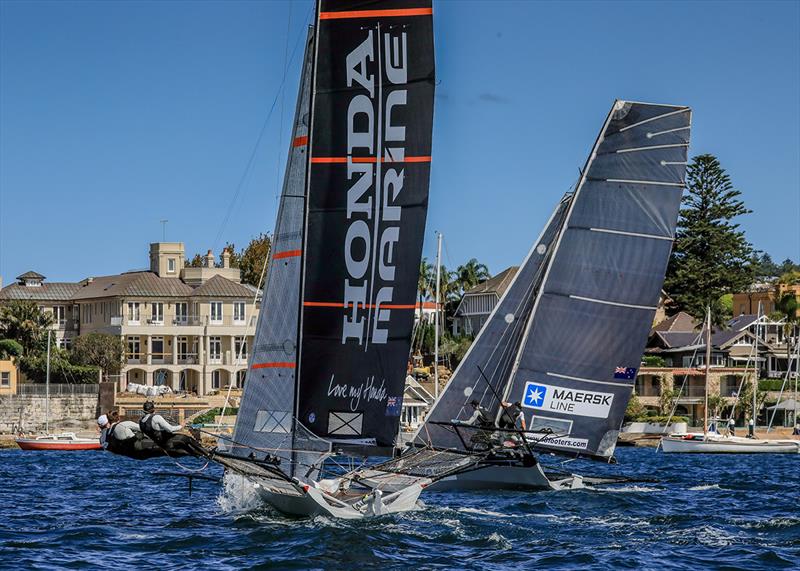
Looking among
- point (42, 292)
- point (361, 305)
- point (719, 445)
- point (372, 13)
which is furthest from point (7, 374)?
point (372, 13)

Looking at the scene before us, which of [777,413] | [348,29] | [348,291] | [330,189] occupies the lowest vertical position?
[777,413]

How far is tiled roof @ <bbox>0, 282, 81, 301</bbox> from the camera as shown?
98375 millimetres

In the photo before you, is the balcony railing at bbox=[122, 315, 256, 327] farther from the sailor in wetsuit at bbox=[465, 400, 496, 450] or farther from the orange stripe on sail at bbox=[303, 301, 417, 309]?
the orange stripe on sail at bbox=[303, 301, 417, 309]

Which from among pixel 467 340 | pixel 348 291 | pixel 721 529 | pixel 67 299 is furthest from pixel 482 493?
pixel 67 299

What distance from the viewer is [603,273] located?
28.7 metres

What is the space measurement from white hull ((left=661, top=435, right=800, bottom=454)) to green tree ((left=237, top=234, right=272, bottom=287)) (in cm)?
5136

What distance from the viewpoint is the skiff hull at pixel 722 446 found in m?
62.6

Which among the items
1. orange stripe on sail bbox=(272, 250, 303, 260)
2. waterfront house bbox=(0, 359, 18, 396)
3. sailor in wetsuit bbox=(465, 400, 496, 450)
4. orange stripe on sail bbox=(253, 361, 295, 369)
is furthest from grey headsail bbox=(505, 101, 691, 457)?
waterfront house bbox=(0, 359, 18, 396)

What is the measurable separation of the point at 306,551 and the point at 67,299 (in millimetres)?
85551

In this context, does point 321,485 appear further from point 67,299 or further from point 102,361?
point 67,299

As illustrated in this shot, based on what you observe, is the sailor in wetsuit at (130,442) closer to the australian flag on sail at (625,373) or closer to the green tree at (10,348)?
the australian flag on sail at (625,373)

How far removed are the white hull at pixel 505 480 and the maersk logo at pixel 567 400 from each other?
188cm

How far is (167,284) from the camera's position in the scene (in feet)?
306

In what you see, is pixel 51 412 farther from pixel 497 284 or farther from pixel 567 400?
pixel 567 400
